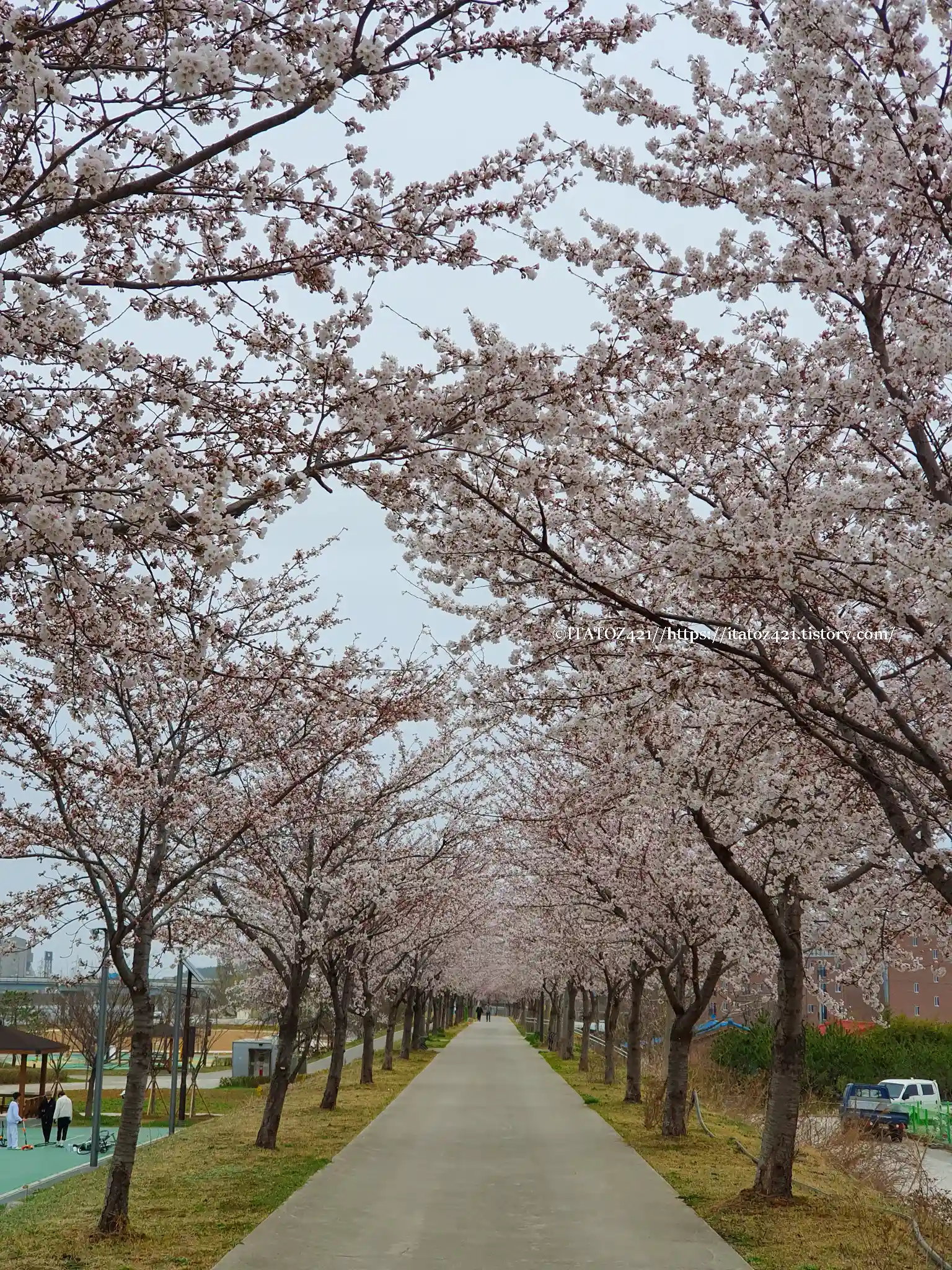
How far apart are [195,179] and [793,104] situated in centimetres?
272

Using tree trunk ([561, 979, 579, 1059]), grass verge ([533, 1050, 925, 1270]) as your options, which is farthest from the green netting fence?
tree trunk ([561, 979, 579, 1059])

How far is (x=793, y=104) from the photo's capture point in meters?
4.84

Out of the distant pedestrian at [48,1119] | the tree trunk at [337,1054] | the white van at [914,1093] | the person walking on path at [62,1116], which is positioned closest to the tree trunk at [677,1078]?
the tree trunk at [337,1054]

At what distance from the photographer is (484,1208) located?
30.7 feet

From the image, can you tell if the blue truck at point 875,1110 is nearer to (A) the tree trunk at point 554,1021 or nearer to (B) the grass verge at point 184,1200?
(B) the grass verge at point 184,1200

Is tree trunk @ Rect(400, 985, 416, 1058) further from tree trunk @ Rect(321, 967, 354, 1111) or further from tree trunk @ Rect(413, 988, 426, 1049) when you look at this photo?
tree trunk @ Rect(321, 967, 354, 1111)

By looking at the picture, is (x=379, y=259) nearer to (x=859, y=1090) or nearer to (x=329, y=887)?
(x=329, y=887)

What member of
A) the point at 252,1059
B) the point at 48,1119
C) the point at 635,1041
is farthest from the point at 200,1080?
the point at 635,1041

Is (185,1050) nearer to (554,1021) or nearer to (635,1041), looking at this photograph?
(635,1041)

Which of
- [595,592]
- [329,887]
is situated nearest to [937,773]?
[595,592]

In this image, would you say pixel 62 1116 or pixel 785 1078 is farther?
pixel 62 1116

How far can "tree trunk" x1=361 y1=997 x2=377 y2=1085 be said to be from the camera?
2247cm

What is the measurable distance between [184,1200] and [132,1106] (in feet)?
5.45

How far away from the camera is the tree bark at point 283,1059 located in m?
12.4
